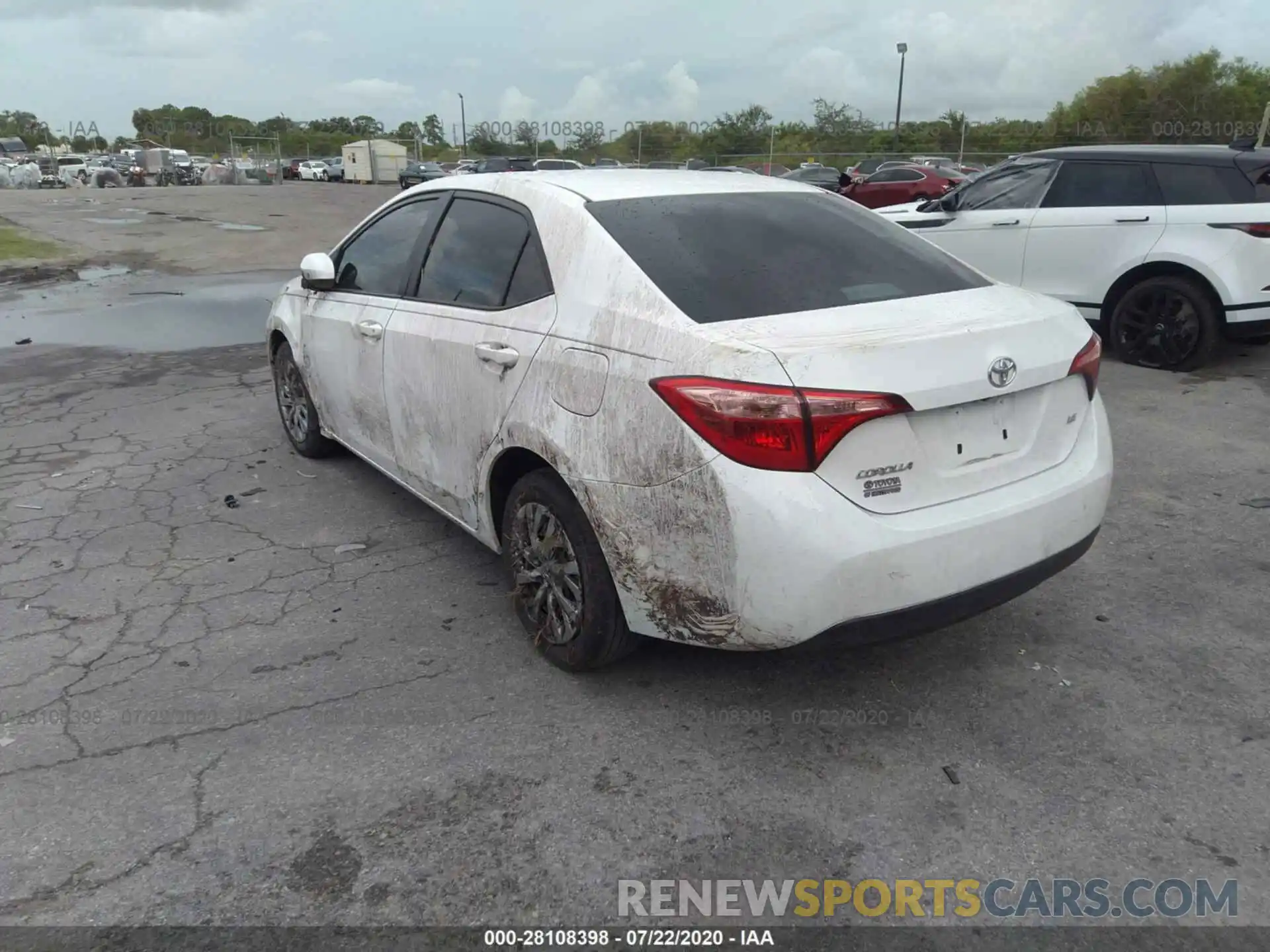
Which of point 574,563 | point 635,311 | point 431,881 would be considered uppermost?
point 635,311

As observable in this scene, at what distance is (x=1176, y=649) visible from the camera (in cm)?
336

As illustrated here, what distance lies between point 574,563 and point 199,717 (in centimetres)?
133

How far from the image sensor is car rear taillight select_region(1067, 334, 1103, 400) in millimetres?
2977

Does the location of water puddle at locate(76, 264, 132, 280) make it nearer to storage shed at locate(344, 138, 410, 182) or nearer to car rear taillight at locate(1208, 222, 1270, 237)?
car rear taillight at locate(1208, 222, 1270, 237)

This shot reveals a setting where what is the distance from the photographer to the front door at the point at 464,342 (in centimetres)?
328

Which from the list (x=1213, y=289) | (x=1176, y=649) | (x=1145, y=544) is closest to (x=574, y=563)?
(x=1176, y=649)

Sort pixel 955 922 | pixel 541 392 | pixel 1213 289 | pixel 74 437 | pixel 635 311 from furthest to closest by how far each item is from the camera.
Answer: pixel 1213 289, pixel 74 437, pixel 541 392, pixel 635 311, pixel 955 922

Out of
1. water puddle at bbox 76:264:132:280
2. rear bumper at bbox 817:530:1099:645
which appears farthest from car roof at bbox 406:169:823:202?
water puddle at bbox 76:264:132:280

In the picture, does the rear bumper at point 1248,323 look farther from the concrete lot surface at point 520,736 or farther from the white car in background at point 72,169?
the white car in background at point 72,169

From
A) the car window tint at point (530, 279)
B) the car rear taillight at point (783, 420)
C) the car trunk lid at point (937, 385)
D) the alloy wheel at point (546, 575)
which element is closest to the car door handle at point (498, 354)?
the car window tint at point (530, 279)

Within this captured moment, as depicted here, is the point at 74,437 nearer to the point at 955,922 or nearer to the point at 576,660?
the point at 576,660

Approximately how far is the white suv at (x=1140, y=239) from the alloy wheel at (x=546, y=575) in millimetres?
6004

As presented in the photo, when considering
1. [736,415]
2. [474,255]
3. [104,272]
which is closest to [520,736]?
[736,415]

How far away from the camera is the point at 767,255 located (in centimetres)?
317
